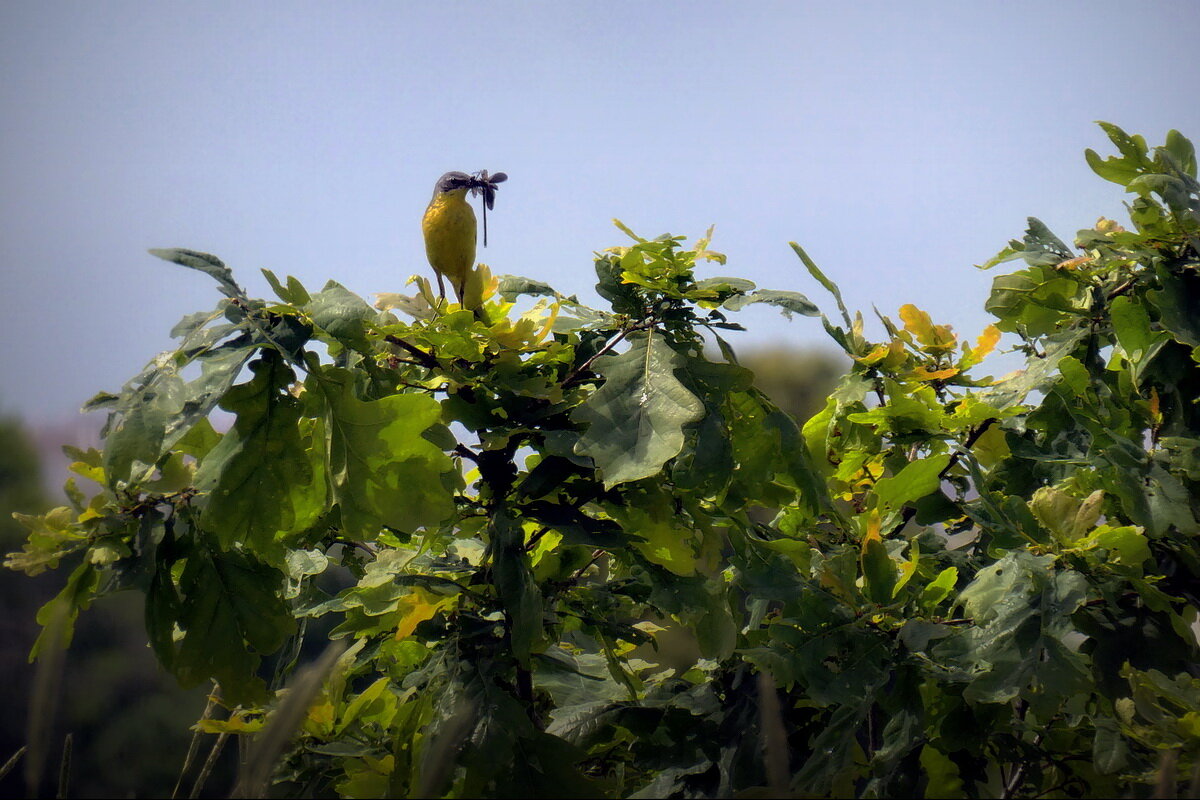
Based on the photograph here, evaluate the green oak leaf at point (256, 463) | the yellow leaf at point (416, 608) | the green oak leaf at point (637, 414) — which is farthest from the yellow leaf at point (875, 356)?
the green oak leaf at point (256, 463)

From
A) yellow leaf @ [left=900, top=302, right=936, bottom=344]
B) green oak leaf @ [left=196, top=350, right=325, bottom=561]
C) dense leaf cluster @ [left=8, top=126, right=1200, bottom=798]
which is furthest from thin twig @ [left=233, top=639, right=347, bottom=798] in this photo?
yellow leaf @ [left=900, top=302, right=936, bottom=344]

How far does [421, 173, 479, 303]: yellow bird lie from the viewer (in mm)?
1474

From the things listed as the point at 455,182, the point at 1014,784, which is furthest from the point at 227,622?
the point at 1014,784

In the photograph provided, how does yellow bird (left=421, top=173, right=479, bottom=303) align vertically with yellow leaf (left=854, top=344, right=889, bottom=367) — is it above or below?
above

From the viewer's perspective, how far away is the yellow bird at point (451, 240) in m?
1.47

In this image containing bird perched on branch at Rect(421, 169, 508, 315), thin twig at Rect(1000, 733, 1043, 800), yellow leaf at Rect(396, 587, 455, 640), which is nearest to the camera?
yellow leaf at Rect(396, 587, 455, 640)

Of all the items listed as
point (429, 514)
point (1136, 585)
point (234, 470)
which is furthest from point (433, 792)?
point (1136, 585)

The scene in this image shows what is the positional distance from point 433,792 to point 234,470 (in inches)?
18.0

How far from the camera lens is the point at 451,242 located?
1.47m

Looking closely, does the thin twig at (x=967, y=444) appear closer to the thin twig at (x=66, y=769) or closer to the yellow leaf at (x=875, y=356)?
the yellow leaf at (x=875, y=356)

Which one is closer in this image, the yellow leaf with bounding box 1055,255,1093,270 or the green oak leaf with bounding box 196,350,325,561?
the green oak leaf with bounding box 196,350,325,561

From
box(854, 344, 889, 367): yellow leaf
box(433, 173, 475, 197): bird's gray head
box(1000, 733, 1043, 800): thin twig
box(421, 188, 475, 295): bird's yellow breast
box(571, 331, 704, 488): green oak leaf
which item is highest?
box(433, 173, 475, 197): bird's gray head

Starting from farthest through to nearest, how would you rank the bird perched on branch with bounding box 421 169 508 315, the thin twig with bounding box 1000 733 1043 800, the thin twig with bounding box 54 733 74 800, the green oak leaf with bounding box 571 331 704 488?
the bird perched on branch with bounding box 421 169 508 315 → the thin twig with bounding box 1000 733 1043 800 → the green oak leaf with bounding box 571 331 704 488 → the thin twig with bounding box 54 733 74 800

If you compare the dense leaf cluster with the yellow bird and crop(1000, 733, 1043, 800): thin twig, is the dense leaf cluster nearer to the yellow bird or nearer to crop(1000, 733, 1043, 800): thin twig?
crop(1000, 733, 1043, 800): thin twig
